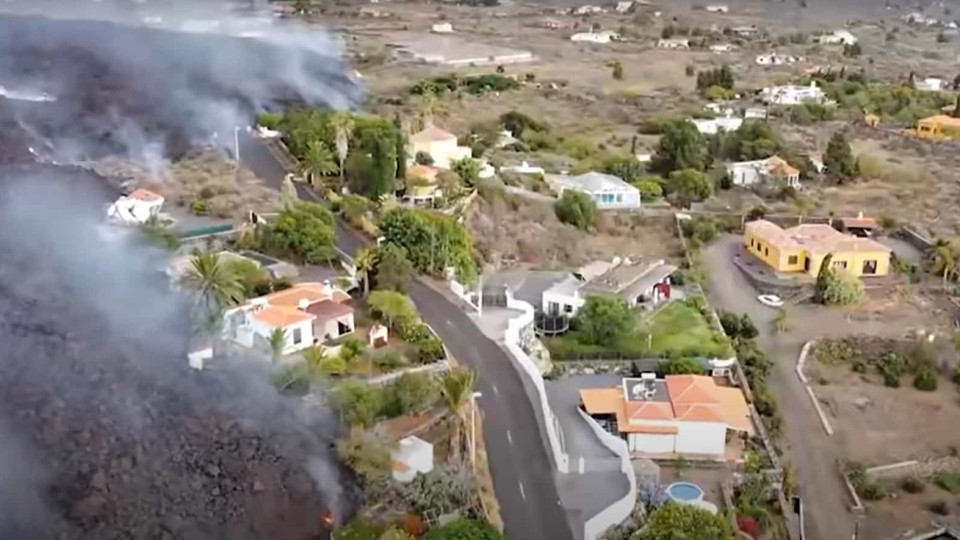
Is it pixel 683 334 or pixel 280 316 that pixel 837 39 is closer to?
pixel 683 334

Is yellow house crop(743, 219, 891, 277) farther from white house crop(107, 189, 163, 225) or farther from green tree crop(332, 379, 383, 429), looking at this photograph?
white house crop(107, 189, 163, 225)

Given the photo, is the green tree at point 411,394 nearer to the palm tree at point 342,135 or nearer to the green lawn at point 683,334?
the green lawn at point 683,334

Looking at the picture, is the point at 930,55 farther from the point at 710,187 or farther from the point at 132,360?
the point at 132,360

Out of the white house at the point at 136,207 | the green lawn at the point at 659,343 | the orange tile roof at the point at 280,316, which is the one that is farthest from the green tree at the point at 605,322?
the white house at the point at 136,207

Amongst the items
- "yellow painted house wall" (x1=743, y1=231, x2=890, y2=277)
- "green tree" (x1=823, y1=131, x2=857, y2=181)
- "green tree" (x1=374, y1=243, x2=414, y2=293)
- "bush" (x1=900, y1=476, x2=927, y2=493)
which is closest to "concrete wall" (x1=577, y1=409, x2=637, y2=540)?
"bush" (x1=900, y1=476, x2=927, y2=493)

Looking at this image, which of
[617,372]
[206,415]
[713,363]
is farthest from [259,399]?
[713,363]

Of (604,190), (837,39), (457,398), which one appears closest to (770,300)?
(604,190)
